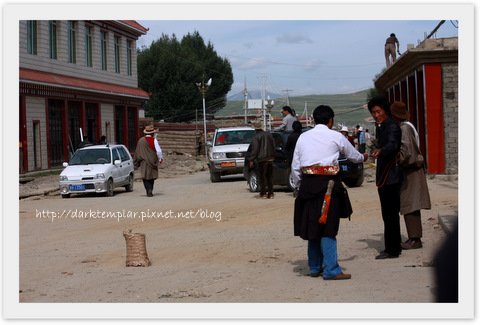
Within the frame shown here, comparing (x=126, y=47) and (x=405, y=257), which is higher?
(x=126, y=47)

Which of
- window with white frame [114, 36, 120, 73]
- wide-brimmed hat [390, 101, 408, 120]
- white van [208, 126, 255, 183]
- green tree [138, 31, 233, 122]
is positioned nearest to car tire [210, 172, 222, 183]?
white van [208, 126, 255, 183]

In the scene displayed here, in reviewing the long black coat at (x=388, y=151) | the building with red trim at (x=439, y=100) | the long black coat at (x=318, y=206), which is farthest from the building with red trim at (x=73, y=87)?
the long black coat at (x=318, y=206)

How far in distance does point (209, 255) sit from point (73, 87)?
78.5 ft

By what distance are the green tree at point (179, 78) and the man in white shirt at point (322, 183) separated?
48073 mm

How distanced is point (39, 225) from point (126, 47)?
2773 centimetres

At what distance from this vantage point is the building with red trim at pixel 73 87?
3083 cm

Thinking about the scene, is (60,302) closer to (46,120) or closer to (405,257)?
(405,257)

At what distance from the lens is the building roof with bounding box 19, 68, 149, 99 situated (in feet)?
99.4

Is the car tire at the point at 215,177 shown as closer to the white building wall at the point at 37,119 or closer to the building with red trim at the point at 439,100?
the building with red trim at the point at 439,100

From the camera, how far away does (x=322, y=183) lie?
8.82 m

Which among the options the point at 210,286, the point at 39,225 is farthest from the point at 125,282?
the point at 39,225

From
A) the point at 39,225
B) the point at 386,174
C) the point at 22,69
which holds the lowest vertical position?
the point at 39,225

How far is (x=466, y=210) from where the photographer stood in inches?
300

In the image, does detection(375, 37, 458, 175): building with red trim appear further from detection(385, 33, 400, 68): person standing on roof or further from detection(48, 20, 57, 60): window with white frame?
detection(48, 20, 57, 60): window with white frame
